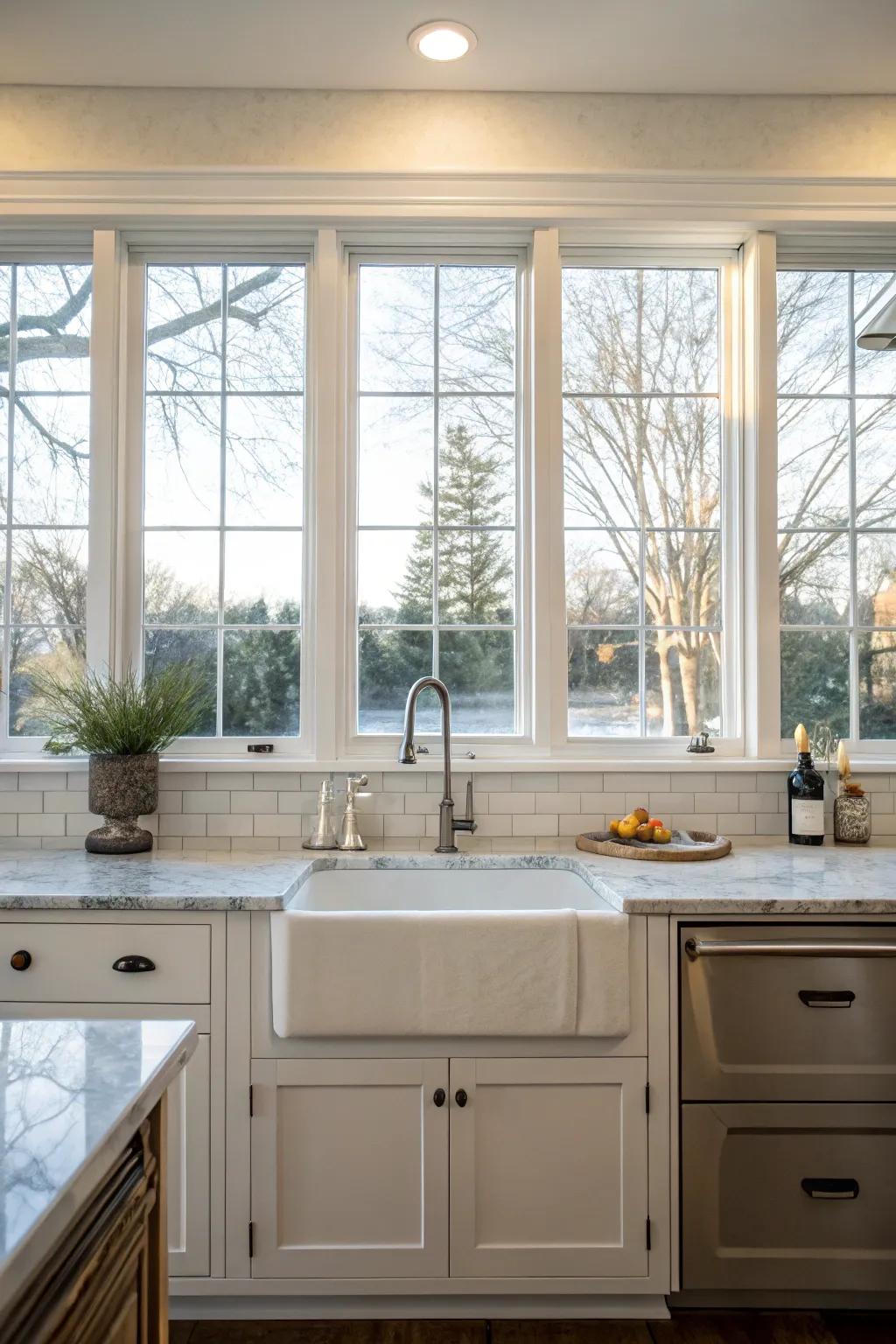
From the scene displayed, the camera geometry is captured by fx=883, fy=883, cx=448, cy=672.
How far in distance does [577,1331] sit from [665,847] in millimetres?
1074

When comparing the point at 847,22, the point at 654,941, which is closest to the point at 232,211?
the point at 847,22

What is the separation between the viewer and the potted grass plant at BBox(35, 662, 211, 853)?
2320 millimetres

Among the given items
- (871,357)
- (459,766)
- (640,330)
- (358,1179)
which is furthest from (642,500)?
(358,1179)

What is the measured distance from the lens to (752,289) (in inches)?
102

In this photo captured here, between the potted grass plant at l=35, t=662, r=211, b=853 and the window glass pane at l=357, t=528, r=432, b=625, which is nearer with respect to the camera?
the potted grass plant at l=35, t=662, r=211, b=853

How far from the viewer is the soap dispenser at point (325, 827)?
93.9 inches

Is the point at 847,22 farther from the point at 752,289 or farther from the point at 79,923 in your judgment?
the point at 79,923

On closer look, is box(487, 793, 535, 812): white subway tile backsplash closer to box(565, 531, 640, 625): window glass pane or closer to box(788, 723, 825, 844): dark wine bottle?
Answer: box(565, 531, 640, 625): window glass pane

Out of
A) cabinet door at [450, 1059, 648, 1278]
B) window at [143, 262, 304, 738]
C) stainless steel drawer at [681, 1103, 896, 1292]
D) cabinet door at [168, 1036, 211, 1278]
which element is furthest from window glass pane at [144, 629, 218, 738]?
stainless steel drawer at [681, 1103, 896, 1292]

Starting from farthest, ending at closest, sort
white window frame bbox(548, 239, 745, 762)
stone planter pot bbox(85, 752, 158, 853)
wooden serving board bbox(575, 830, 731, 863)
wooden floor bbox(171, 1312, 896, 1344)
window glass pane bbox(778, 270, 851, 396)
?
window glass pane bbox(778, 270, 851, 396), white window frame bbox(548, 239, 745, 762), stone planter pot bbox(85, 752, 158, 853), wooden serving board bbox(575, 830, 731, 863), wooden floor bbox(171, 1312, 896, 1344)

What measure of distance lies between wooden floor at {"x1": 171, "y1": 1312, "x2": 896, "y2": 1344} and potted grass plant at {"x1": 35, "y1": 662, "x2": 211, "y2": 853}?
3.65 ft

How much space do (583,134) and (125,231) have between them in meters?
1.36

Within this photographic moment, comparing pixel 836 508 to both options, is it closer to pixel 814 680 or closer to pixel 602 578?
pixel 814 680

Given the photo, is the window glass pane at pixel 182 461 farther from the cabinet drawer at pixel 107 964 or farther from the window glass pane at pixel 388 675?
the cabinet drawer at pixel 107 964
